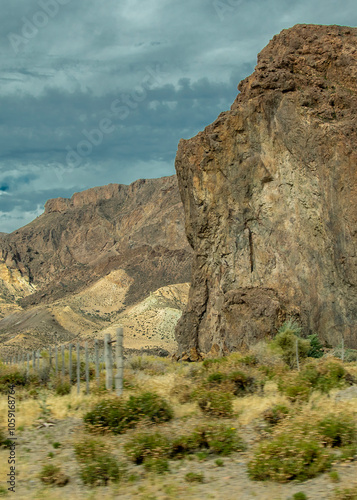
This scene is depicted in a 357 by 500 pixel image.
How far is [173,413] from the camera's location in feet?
39.7

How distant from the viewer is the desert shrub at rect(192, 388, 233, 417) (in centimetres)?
Answer: 1221

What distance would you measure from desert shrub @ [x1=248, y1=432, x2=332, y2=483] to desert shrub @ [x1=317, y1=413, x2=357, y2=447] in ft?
1.77

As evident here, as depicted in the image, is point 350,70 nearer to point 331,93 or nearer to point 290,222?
point 331,93

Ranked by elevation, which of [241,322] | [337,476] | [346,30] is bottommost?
[337,476]

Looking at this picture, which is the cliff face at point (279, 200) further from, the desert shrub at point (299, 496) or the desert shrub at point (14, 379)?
the desert shrub at point (299, 496)

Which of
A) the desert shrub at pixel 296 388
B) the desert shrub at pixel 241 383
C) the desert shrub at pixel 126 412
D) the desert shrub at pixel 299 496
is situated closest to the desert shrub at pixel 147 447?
the desert shrub at pixel 126 412

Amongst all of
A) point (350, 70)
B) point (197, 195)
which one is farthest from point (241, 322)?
point (350, 70)

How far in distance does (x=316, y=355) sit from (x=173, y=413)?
24820 mm

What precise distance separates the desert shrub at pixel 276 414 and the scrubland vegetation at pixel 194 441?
2cm

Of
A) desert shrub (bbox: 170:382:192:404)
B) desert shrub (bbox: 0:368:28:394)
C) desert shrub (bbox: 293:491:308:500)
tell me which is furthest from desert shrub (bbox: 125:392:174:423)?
desert shrub (bbox: 0:368:28:394)

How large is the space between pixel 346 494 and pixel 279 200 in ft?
122

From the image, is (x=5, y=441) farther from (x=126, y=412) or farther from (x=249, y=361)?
(x=249, y=361)

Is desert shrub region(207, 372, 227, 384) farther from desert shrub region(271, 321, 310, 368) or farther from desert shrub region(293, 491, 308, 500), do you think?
desert shrub region(271, 321, 310, 368)

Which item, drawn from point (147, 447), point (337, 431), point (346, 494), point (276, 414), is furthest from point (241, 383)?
point (346, 494)
